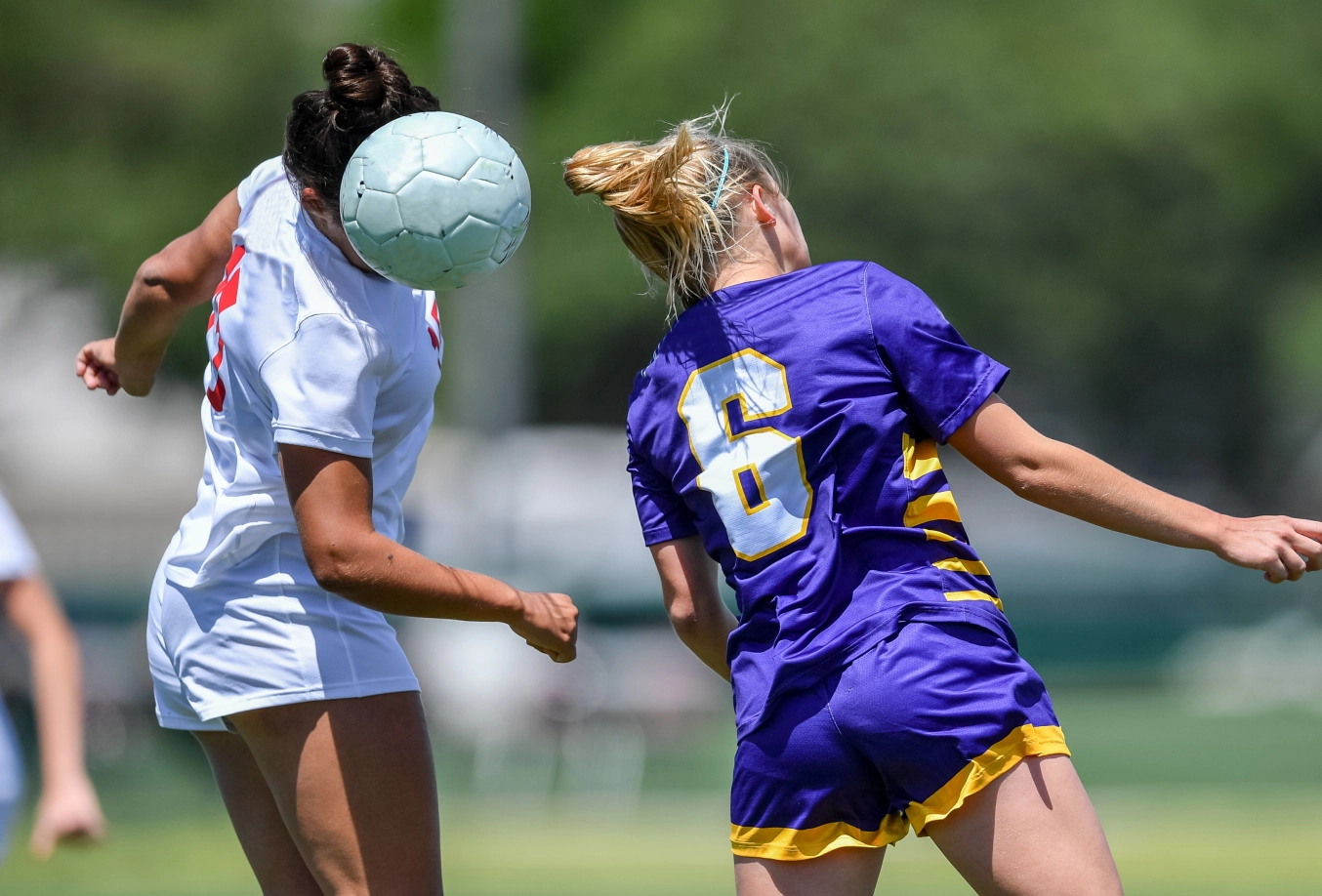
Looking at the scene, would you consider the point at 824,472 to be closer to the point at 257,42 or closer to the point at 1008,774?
the point at 1008,774

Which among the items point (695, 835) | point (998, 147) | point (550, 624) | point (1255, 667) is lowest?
point (1255, 667)

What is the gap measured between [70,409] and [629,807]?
85.7ft

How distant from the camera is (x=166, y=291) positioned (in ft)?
12.4

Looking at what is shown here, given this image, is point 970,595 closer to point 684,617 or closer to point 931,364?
point 931,364

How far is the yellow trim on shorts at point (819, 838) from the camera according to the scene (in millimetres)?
3160

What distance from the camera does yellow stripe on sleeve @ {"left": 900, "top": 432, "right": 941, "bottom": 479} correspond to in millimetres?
3205

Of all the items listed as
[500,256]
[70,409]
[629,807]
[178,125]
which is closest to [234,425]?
[500,256]

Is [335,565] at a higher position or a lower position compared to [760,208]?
lower

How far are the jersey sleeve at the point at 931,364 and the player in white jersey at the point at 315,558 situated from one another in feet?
2.75

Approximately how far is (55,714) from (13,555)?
397 millimetres

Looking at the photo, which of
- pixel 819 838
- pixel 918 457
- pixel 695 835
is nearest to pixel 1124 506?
pixel 918 457

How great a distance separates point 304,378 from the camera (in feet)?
10.2

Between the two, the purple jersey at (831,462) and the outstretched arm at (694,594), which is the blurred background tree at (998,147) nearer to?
the outstretched arm at (694,594)

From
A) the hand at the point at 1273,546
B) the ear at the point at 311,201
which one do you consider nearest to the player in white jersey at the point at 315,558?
the ear at the point at 311,201
